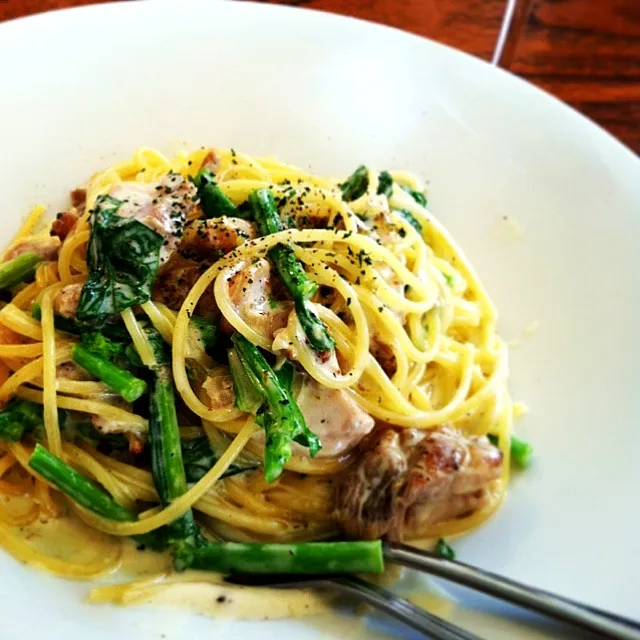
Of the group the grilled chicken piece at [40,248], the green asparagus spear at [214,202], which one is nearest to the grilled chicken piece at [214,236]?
the green asparagus spear at [214,202]

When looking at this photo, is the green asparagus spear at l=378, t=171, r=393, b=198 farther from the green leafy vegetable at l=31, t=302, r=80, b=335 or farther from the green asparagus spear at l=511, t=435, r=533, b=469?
the green leafy vegetable at l=31, t=302, r=80, b=335

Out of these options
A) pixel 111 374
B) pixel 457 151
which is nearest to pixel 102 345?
pixel 111 374

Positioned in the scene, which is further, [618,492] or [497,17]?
[497,17]

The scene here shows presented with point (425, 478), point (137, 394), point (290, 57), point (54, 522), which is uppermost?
point (290, 57)

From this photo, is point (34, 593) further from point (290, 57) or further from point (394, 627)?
point (290, 57)

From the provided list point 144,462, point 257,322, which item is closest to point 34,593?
point 144,462

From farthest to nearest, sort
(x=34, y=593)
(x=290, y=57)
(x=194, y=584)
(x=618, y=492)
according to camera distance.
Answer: (x=290, y=57) → (x=618, y=492) → (x=194, y=584) → (x=34, y=593)
